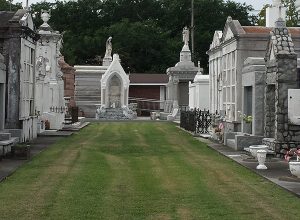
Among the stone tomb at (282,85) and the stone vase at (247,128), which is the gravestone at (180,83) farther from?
the stone tomb at (282,85)

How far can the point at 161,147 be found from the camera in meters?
21.3

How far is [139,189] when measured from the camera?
458 inches

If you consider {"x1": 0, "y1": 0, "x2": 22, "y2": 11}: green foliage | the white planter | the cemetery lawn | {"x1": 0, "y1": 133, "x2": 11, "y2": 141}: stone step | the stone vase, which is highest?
{"x1": 0, "y1": 0, "x2": 22, "y2": 11}: green foliage

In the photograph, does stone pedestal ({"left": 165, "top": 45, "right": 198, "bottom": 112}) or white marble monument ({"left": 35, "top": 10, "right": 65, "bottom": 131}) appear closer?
white marble monument ({"left": 35, "top": 10, "right": 65, "bottom": 131})

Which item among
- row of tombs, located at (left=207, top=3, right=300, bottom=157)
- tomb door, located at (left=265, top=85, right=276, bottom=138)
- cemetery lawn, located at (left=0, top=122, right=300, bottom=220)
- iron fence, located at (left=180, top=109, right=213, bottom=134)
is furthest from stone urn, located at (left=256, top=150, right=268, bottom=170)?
iron fence, located at (left=180, top=109, right=213, bottom=134)

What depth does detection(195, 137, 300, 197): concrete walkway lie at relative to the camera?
12.2m

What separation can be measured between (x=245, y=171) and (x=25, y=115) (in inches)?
424

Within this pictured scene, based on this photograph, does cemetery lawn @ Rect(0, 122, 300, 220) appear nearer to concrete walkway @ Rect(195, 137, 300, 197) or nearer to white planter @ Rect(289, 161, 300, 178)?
concrete walkway @ Rect(195, 137, 300, 197)

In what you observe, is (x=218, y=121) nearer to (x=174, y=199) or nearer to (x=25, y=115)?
(x=25, y=115)

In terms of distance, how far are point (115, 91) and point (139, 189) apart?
38.4 m

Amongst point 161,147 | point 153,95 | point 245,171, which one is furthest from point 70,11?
point 245,171

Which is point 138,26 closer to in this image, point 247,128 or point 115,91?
point 115,91

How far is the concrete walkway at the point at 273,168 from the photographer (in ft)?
39.9

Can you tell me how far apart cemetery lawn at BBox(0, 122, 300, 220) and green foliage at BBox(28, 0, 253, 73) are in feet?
173
